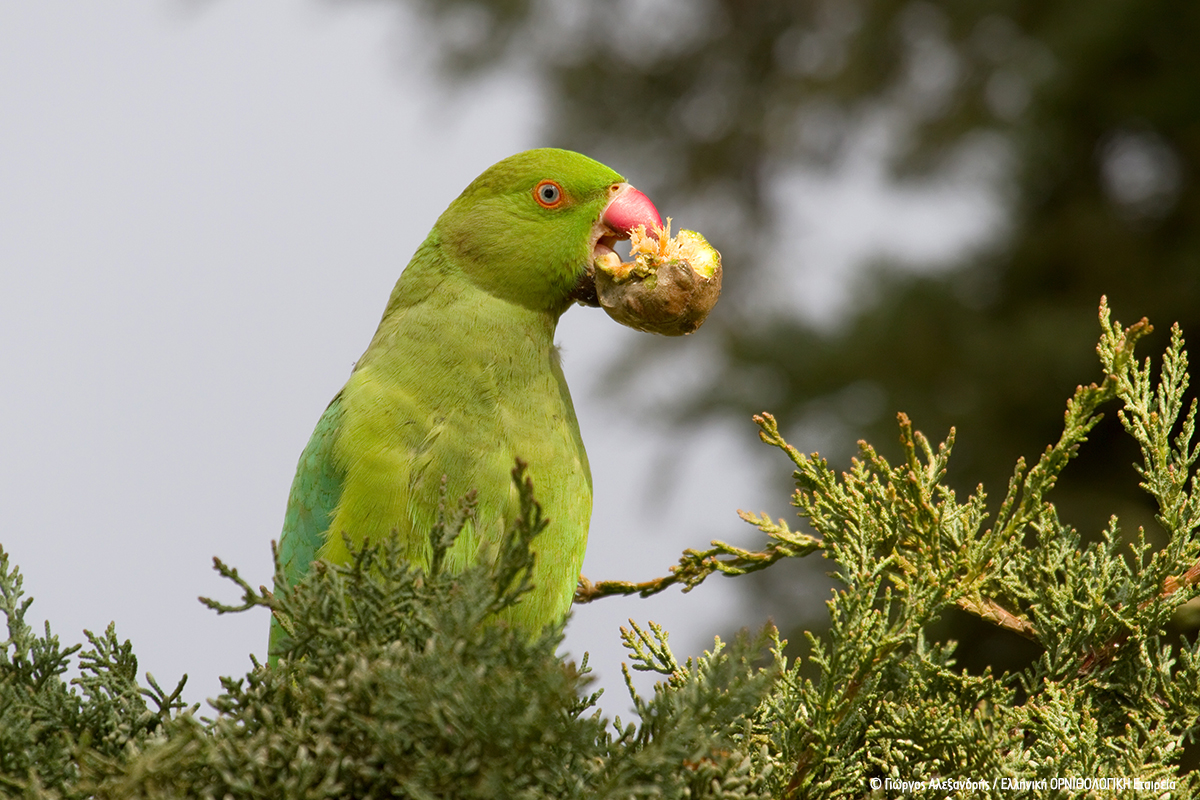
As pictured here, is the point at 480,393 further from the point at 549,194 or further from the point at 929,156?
the point at 929,156

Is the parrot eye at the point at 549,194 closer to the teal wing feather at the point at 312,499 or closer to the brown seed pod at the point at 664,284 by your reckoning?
the brown seed pod at the point at 664,284

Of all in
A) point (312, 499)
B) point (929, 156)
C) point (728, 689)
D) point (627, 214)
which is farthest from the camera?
point (929, 156)

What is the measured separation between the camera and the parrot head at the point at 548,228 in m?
2.68

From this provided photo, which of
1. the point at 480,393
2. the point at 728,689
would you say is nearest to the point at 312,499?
the point at 480,393

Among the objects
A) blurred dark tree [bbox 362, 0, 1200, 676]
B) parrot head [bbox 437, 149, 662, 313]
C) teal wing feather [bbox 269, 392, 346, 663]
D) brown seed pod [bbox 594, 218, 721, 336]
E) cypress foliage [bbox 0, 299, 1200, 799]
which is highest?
blurred dark tree [bbox 362, 0, 1200, 676]

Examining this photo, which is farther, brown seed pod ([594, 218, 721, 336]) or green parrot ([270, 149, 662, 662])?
brown seed pod ([594, 218, 721, 336])

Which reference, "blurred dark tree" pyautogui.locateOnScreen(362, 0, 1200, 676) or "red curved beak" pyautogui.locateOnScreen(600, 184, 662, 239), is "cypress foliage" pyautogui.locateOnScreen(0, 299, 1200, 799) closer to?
"red curved beak" pyautogui.locateOnScreen(600, 184, 662, 239)

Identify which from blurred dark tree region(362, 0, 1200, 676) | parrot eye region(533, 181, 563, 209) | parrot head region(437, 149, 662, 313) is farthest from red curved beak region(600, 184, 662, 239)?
blurred dark tree region(362, 0, 1200, 676)

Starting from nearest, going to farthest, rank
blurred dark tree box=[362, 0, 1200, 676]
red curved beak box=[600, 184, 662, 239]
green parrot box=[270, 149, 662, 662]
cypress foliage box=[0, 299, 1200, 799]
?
cypress foliage box=[0, 299, 1200, 799]
green parrot box=[270, 149, 662, 662]
red curved beak box=[600, 184, 662, 239]
blurred dark tree box=[362, 0, 1200, 676]

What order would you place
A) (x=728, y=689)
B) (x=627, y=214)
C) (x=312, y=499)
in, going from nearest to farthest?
(x=728, y=689) → (x=312, y=499) → (x=627, y=214)

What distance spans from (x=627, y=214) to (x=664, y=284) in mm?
282

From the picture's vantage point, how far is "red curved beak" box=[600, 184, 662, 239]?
8.63 ft

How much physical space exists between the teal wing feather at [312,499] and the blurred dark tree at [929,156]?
3.88 metres

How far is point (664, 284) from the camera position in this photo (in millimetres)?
2465
